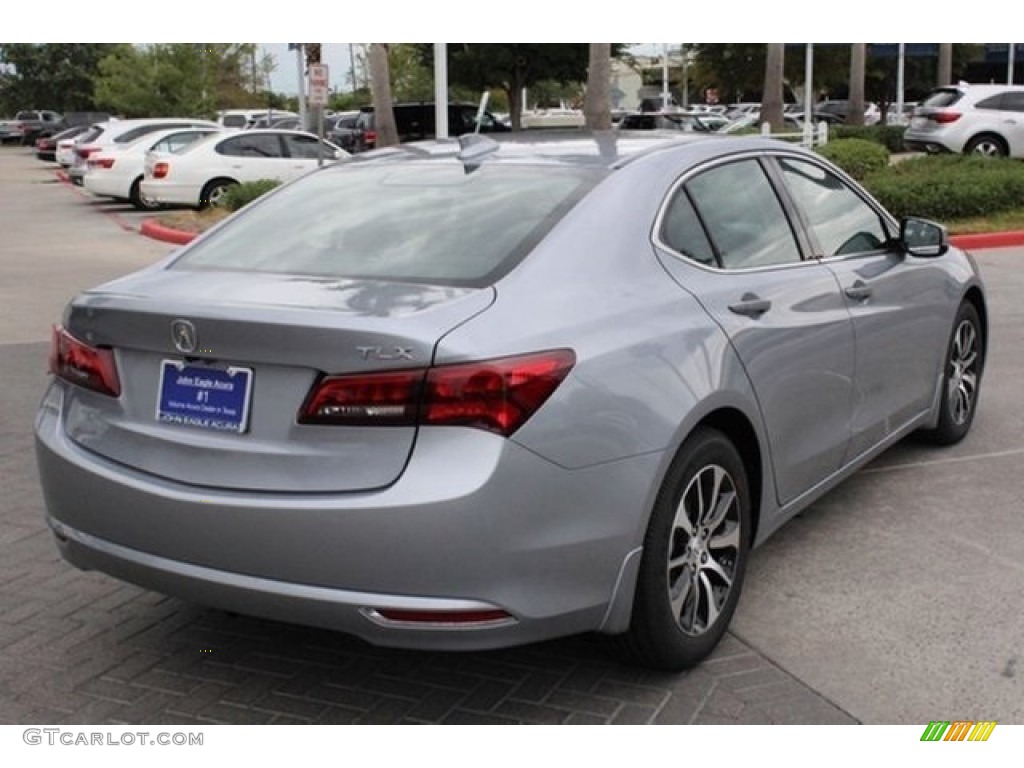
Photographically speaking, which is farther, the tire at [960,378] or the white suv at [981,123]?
the white suv at [981,123]

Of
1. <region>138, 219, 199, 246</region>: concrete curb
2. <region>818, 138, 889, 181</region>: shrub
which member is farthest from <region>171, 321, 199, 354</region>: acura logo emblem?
<region>818, 138, 889, 181</region>: shrub

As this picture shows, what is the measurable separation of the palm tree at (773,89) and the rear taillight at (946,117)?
240 inches

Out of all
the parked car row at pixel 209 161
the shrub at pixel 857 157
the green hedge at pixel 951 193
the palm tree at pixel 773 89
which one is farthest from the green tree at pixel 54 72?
the green hedge at pixel 951 193

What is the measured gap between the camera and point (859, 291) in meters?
4.76

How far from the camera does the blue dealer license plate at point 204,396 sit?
3238mm

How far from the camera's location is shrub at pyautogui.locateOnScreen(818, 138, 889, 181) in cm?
1936

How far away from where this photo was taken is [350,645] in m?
3.99

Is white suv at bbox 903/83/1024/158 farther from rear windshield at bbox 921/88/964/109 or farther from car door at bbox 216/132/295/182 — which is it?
car door at bbox 216/132/295/182

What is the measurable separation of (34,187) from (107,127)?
5723mm

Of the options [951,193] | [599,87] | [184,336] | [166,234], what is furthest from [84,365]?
[599,87]

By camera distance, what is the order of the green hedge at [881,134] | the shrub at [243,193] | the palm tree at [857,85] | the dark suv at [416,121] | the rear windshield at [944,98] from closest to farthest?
the shrub at [243,193]
the rear windshield at [944,98]
the dark suv at [416,121]
the green hedge at [881,134]
the palm tree at [857,85]

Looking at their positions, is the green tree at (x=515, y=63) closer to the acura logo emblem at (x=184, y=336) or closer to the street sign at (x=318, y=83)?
the street sign at (x=318, y=83)

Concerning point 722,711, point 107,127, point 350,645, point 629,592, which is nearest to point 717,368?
point 629,592

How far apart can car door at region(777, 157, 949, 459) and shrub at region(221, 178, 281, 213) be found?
14.2 m
